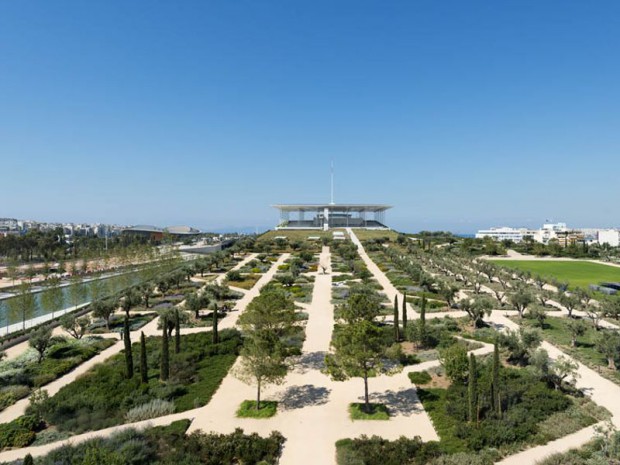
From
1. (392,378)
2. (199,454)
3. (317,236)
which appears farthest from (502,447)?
(317,236)

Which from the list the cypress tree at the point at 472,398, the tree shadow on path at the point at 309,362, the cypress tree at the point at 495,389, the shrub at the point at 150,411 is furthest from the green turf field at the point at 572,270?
the shrub at the point at 150,411

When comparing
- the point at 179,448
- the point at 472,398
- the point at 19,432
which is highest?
the point at 472,398

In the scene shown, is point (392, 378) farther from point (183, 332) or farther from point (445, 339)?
point (183, 332)

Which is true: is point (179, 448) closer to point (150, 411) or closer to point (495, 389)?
point (150, 411)

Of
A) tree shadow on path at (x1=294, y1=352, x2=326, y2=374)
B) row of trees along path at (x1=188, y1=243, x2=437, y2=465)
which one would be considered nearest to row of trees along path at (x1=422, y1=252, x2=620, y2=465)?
row of trees along path at (x1=188, y1=243, x2=437, y2=465)

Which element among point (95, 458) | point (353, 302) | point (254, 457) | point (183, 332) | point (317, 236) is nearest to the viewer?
point (95, 458)

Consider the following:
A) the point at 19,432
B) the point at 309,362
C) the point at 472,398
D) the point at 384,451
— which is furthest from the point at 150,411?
the point at 472,398

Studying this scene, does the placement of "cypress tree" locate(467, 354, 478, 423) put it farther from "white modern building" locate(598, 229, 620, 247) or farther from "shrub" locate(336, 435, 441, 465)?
"white modern building" locate(598, 229, 620, 247)
